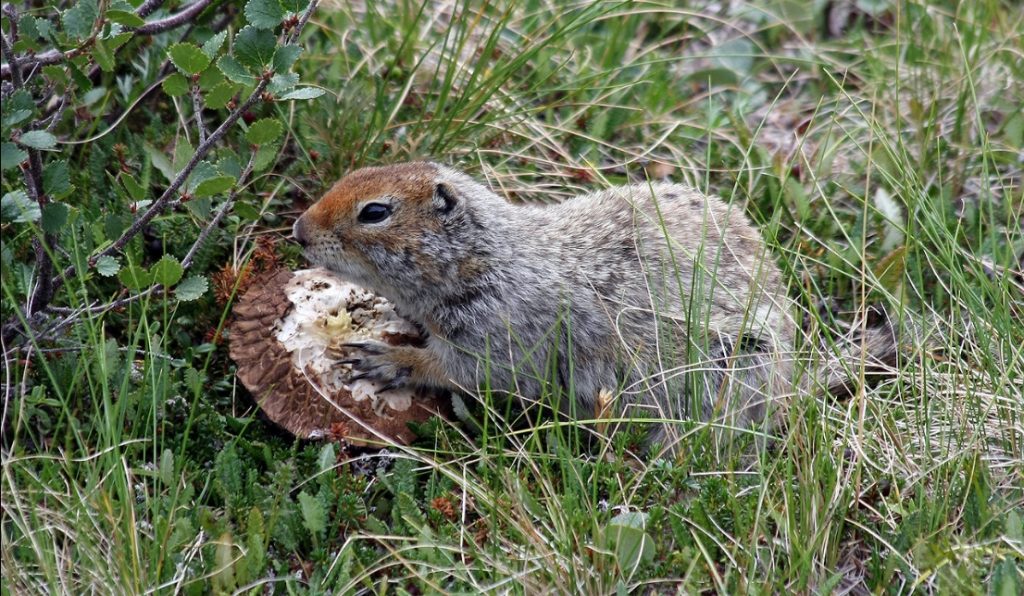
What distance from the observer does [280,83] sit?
3.84m

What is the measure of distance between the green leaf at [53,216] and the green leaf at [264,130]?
69 cm

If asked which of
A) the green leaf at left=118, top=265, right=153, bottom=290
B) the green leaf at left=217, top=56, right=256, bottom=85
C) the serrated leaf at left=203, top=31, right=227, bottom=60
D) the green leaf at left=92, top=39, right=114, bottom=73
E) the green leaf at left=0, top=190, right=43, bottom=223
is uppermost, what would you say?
the green leaf at left=92, top=39, right=114, bottom=73

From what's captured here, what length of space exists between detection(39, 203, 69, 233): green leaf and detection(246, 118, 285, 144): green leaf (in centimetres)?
69

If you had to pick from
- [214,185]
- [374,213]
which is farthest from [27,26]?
[374,213]

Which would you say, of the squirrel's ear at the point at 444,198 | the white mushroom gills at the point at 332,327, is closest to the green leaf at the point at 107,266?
the white mushroom gills at the point at 332,327

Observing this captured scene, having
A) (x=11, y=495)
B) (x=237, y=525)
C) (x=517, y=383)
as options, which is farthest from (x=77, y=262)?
(x=517, y=383)

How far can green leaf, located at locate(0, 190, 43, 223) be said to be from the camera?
359 cm

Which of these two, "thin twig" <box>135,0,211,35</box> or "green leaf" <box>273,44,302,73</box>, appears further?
"thin twig" <box>135,0,211,35</box>

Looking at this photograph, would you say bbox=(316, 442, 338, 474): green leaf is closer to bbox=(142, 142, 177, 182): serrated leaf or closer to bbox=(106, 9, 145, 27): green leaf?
bbox=(142, 142, 177, 182): serrated leaf

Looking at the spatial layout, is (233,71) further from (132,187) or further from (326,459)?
(326,459)

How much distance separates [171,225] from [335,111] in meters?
1.03

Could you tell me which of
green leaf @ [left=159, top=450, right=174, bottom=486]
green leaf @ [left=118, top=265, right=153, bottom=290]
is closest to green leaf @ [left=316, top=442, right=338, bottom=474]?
green leaf @ [left=159, top=450, right=174, bottom=486]

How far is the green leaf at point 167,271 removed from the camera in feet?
12.7

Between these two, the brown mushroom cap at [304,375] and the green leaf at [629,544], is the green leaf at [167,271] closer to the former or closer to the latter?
the brown mushroom cap at [304,375]
